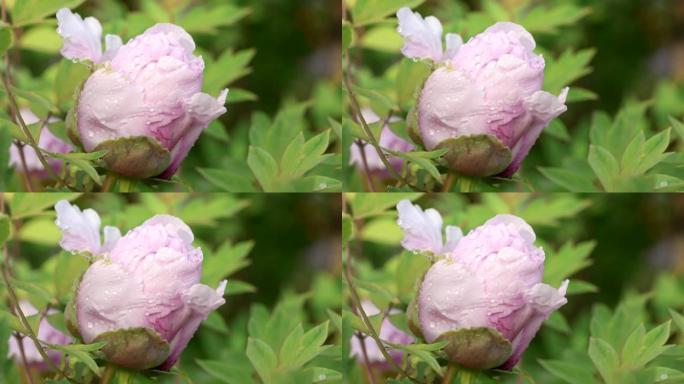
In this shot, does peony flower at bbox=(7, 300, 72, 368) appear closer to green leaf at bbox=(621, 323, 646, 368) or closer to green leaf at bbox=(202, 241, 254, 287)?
green leaf at bbox=(202, 241, 254, 287)

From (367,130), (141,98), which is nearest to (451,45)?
(367,130)

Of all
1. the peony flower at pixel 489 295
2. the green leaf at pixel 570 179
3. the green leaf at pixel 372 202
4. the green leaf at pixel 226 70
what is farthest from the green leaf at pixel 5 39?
the green leaf at pixel 570 179

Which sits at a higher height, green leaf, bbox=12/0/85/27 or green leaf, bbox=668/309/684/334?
green leaf, bbox=12/0/85/27

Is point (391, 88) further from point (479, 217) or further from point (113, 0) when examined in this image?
point (113, 0)

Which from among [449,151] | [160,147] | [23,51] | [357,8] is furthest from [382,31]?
[23,51]

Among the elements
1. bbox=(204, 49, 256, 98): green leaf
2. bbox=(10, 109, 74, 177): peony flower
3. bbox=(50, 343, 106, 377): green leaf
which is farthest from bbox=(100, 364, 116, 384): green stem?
bbox=(204, 49, 256, 98): green leaf

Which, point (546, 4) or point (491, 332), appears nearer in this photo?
point (491, 332)

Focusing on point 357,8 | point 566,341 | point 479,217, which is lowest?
point 566,341
